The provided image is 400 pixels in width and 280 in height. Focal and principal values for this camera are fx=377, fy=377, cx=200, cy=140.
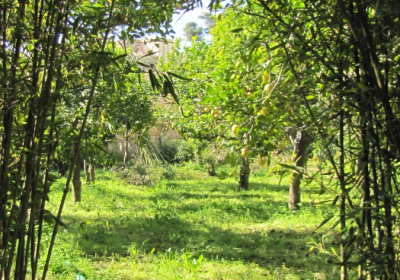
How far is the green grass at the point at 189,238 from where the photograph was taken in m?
4.35

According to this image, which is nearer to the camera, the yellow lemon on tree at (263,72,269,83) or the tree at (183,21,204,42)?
the yellow lemon on tree at (263,72,269,83)

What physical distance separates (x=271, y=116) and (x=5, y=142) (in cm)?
97

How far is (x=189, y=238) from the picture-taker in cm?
598

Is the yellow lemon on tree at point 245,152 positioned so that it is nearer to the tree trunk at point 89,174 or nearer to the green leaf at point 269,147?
the green leaf at point 269,147

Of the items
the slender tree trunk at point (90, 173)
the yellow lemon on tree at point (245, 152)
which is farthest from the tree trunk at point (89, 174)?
the yellow lemon on tree at point (245, 152)

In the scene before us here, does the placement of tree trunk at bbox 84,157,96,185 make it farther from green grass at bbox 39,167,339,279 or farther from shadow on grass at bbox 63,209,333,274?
shadow on grass at bbox 63,209,333,274

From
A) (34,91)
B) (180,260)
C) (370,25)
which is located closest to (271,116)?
(370,25)

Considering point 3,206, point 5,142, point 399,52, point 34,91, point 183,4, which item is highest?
point 183,4

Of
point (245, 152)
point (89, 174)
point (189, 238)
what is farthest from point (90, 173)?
point (245, 152)

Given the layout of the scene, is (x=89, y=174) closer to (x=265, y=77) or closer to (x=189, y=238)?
(x=189, y=238)

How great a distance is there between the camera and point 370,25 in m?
1.06

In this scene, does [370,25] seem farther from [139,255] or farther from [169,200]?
[169,200]

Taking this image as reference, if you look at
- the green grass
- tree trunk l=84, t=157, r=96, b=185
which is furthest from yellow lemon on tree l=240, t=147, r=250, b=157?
tree trunk l=84, t=157, r=96, b=185

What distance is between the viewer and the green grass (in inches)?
171
